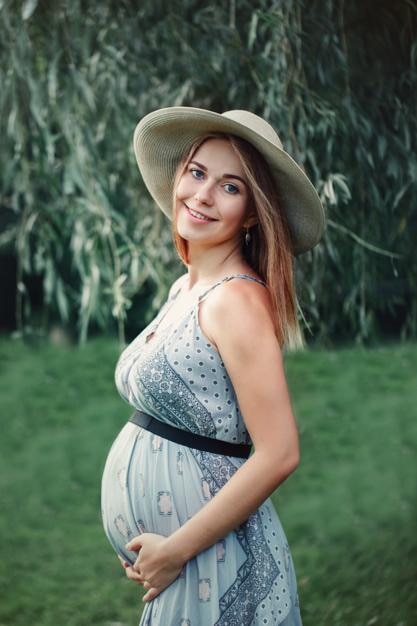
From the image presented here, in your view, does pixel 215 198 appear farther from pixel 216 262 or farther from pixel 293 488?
pixel 293 488

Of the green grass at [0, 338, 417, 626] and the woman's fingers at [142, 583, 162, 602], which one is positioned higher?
the woman's fingers at [142, 583, 162, 602]

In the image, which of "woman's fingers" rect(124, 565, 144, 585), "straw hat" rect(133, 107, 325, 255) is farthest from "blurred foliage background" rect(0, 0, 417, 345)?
"woman's fingers" rect(124, 565, 144, 585)

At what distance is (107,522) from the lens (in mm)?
2328

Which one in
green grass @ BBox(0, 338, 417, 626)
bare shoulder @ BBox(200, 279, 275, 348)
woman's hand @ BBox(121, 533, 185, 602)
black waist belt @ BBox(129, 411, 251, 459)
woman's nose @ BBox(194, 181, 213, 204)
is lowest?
green grass @ BBox(0, 338, 417, 626)

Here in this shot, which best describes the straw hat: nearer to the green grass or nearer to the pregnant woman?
the pregnant woman

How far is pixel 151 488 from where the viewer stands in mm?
2219

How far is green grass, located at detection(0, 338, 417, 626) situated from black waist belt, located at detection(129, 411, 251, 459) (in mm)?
2377

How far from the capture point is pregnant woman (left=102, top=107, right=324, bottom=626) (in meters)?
2.09

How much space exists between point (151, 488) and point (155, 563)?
0.54 feet

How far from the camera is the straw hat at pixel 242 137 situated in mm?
2236

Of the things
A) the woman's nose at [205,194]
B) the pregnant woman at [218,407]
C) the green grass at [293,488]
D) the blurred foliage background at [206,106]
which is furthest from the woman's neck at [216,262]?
the green grass at [293,488]

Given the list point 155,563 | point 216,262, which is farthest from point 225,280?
point 155,563

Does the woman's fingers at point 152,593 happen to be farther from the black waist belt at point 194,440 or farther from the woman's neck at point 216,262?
the woman's neck at point 216,262

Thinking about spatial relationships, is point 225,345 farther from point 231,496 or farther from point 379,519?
point 379,519
